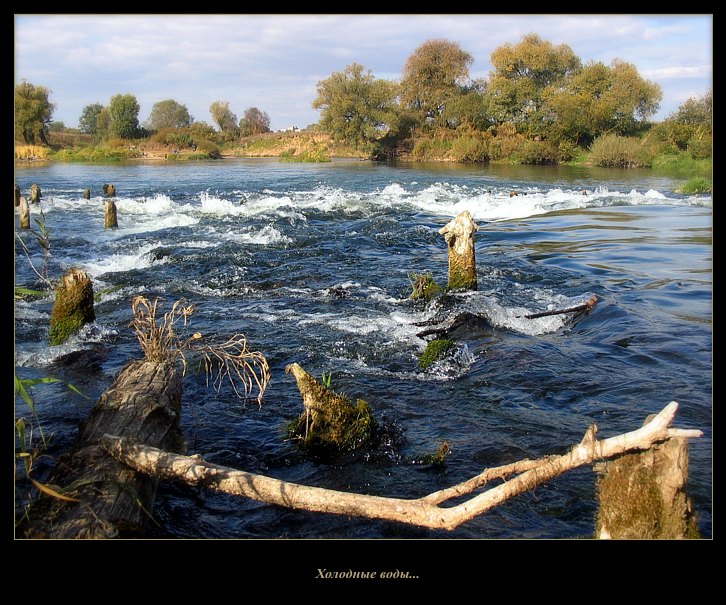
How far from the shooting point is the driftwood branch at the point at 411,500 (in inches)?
120

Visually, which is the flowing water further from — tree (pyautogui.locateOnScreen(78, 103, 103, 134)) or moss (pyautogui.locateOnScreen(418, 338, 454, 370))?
tree (pyautogui.locateOnScreen(78, 103, 103, 134))

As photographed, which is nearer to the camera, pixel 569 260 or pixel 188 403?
pixel 188 403

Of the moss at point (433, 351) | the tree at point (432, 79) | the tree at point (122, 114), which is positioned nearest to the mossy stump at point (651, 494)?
the moss at point (433, 351)

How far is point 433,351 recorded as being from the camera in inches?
284

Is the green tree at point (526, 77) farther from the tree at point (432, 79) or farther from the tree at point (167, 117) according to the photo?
the tree at point (167, 117)

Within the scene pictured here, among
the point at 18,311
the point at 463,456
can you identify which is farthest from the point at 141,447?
the point at 18,311

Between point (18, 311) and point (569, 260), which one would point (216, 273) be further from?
point (569, 260)

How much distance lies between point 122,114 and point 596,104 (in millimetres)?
28979

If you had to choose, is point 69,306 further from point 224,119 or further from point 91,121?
point 224,119

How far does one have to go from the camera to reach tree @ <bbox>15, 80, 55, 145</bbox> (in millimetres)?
6595

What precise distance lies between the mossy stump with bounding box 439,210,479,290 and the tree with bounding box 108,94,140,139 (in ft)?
104

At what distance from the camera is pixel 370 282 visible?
1147cm

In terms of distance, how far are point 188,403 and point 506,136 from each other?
3932cm
